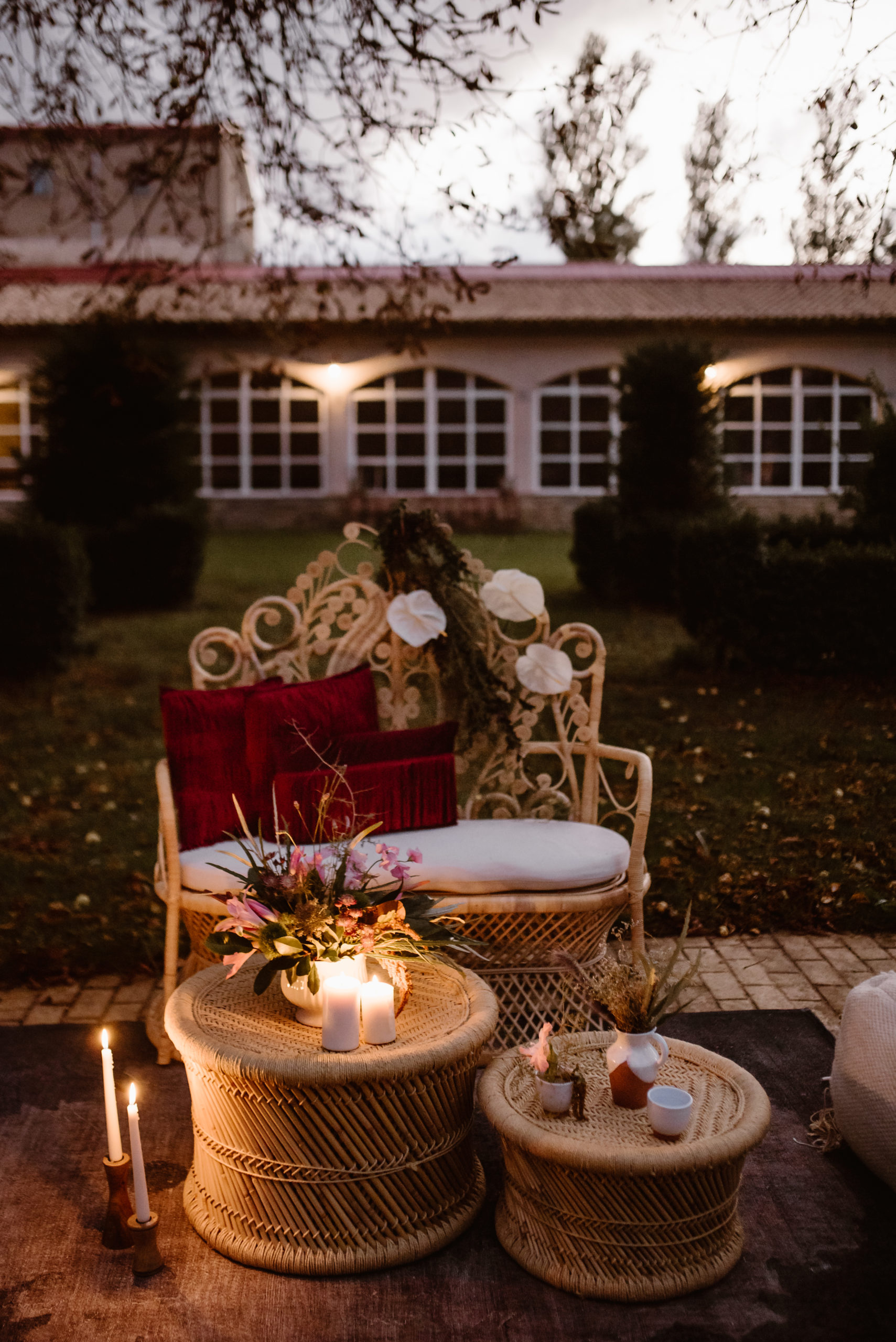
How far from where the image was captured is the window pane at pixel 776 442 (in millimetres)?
17188

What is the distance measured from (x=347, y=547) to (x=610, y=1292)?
8.35 ft

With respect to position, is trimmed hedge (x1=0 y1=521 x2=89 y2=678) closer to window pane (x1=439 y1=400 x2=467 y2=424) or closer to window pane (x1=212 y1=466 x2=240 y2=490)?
window pane (x1=212 y1=466 x2=240 y2=490)

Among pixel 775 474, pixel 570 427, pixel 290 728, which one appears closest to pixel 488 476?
pixel 570 427

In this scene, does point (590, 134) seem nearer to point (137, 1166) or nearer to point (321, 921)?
point (321, 921)

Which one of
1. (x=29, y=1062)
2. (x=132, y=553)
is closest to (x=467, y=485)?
(x=132, y=553)

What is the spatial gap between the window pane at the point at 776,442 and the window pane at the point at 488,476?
404 centimetres

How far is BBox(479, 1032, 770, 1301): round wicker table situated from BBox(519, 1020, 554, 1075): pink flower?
4.0 inches

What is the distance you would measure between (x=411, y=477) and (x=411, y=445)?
1.66 feet

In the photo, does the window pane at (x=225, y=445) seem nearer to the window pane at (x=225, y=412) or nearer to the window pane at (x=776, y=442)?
the window pane at (x=225, y=412)

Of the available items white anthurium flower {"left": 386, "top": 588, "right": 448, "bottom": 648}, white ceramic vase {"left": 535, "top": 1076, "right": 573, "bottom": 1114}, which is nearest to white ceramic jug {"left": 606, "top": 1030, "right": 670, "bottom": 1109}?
white ceramic vase {"left": 535, "top": 1076, "right": 573, "bottom": 1114}

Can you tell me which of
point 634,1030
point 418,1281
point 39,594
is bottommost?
point 418,1281

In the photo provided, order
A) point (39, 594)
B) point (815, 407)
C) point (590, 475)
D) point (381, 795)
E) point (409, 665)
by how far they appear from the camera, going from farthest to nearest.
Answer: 1. point (590, 475)
2. point (815, 407)
3. point (39, 594)
4. point (409, 665)
5. point (381, 795)

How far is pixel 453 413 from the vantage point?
1759 cm

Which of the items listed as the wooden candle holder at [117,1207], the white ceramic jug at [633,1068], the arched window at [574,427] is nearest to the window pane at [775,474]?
the arched window at [574,427]
